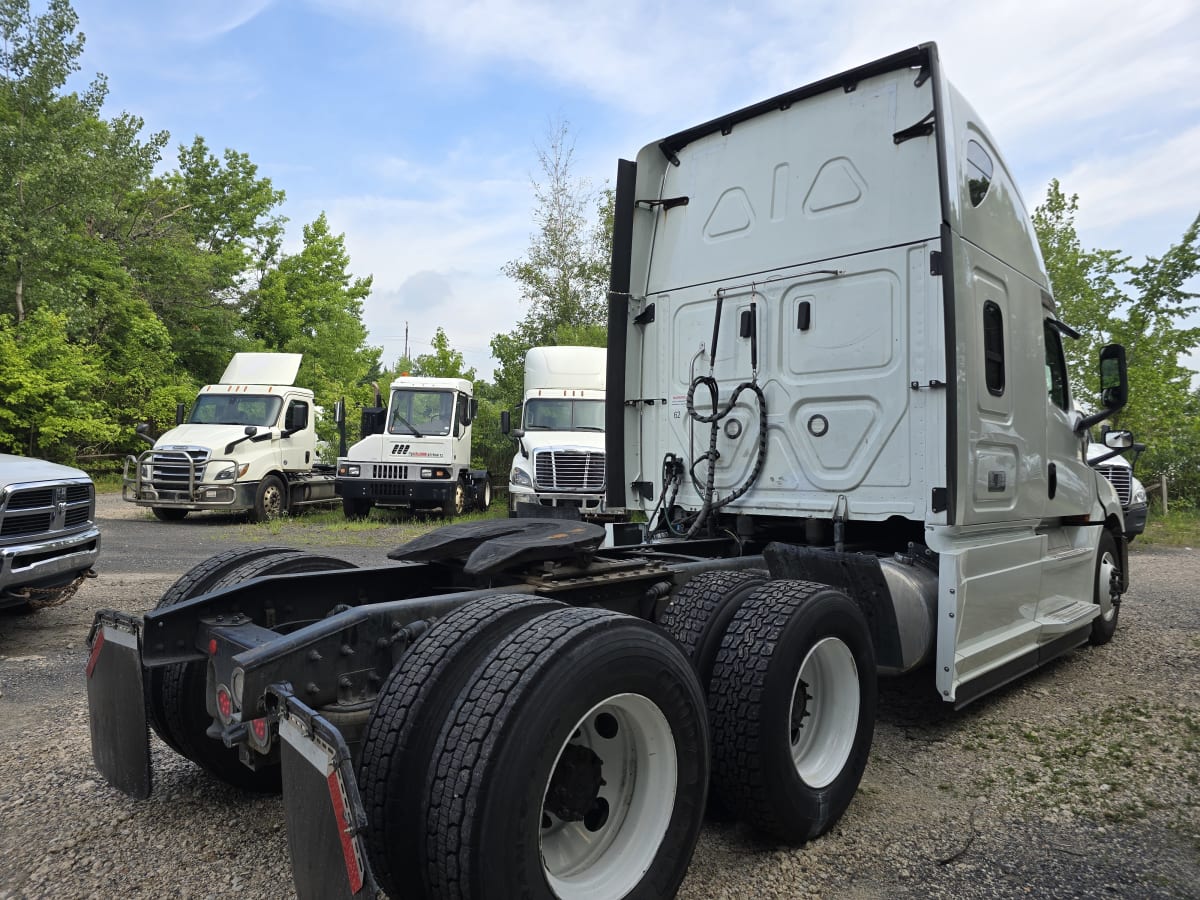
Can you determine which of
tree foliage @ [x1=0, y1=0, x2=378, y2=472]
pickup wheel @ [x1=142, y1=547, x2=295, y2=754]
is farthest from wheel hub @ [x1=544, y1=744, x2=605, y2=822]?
tree foliage @ [x1=0, y1=0, x2=378, y2=472]

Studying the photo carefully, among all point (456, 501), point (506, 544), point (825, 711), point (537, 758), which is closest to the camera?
point (537, 758)

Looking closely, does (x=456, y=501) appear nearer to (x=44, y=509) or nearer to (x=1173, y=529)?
(x=44, y=509)

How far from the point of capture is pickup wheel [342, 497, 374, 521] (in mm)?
15758

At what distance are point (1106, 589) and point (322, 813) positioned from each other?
19.7 feet

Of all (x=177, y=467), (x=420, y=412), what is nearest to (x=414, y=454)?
(x=420, y=412)

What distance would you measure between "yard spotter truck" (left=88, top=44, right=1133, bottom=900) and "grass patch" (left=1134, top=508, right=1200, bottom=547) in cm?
947

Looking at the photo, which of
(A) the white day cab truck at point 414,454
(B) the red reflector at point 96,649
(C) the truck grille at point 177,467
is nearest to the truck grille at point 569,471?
(A) the white day cab truck at point 414,454

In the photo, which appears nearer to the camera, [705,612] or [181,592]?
[705,612]

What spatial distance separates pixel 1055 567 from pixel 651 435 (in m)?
2.63

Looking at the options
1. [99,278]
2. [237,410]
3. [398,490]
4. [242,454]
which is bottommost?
[398,490]

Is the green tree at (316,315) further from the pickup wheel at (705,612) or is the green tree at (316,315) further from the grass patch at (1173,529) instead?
the pickup wheel at (705,612)

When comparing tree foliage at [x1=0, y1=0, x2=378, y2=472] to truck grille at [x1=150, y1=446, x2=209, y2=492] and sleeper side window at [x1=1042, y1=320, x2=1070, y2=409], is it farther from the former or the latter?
sleeper side window at [x1=1042, y1=320, x2=1070, y2=409]

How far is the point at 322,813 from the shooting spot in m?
1.87

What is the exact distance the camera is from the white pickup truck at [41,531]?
5.45m
